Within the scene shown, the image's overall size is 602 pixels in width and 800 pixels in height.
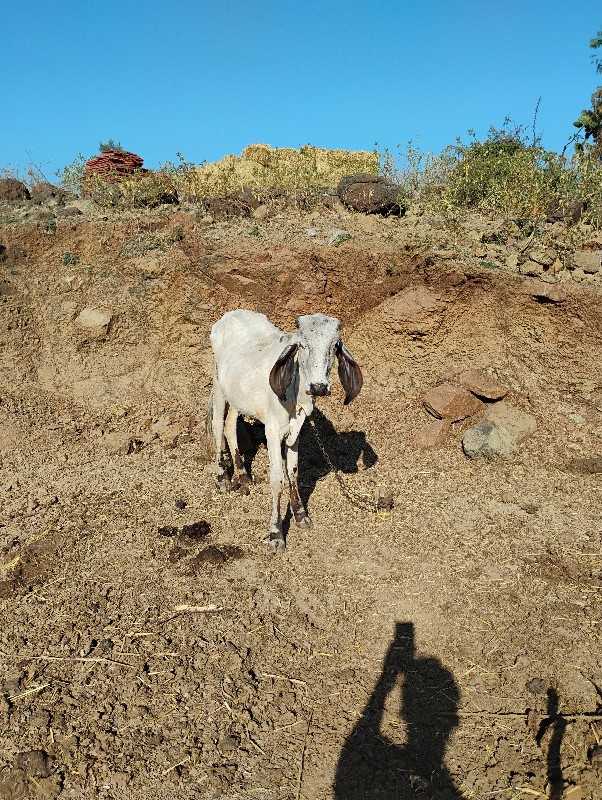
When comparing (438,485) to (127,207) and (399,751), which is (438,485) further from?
(127,207)

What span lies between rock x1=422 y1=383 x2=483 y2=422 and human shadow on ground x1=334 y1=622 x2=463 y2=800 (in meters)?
4.34

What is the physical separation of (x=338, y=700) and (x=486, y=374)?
18.7 ft

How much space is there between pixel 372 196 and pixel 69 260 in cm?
547

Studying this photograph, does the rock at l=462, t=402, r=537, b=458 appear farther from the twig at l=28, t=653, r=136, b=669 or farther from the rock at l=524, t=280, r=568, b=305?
the twig at l=28, t=653, r=136, b=669

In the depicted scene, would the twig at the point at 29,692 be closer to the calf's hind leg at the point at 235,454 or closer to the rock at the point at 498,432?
the calf's hind leg at the point at 235,454

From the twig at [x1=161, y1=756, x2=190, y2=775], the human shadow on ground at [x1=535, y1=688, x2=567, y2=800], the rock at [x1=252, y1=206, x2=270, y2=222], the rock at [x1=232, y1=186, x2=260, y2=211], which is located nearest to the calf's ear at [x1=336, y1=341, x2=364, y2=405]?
the human shadow on ground at [x1=535, y1=688, x2=567, y2=800]

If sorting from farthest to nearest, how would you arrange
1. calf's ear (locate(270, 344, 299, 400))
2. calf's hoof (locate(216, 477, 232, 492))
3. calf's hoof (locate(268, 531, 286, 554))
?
1. calf's hoof (locate(216, 477, 232, 492))
2. calf's hoof (locate(268, 531, 286, 554))
3. calf's ear (locate(270, 344, 299, 400))

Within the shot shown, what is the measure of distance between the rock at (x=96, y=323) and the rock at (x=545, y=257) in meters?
6.90

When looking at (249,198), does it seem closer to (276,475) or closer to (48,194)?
(48,194)

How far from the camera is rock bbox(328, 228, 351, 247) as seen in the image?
9.24 m

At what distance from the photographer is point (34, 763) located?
3.53m

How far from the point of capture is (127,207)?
1084 cm

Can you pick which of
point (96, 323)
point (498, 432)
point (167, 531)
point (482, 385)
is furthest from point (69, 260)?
point (498, 432)

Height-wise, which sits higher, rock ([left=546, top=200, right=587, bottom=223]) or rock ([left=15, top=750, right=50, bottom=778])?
rock ([left=546, top=200, right=587, bottom=223])
